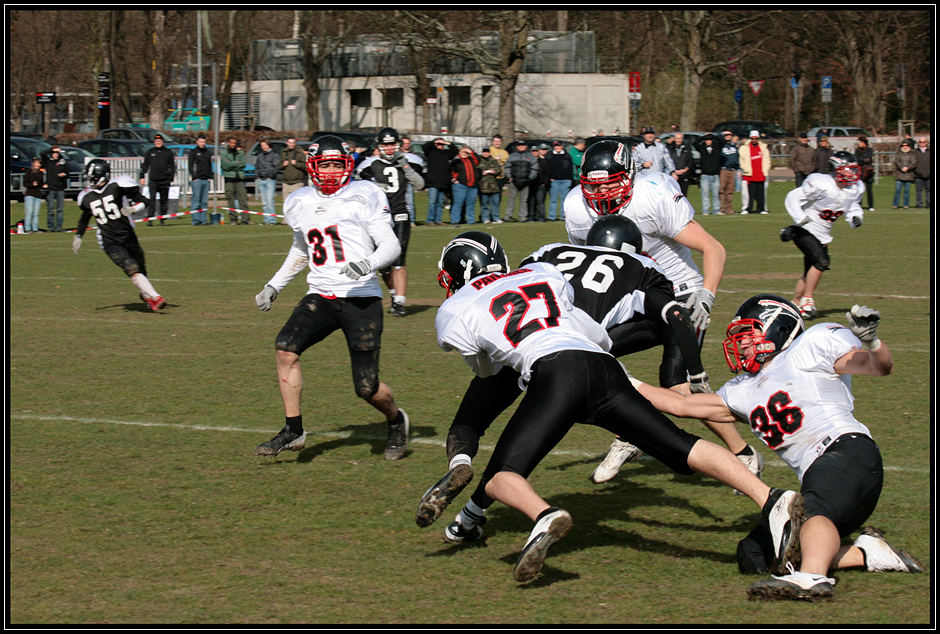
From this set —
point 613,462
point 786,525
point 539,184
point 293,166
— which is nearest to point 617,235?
point 613,462

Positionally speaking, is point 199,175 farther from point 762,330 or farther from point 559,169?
point 762,330

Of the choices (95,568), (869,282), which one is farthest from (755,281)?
(95,568)

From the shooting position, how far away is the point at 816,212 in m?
11.9

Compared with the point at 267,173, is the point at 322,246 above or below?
below

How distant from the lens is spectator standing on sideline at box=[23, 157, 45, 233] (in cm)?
2233

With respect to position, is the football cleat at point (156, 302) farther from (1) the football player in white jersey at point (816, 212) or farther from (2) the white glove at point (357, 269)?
(1) the football player in white jersey at point (816, 212)

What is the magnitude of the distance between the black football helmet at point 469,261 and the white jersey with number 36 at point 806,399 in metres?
1.34

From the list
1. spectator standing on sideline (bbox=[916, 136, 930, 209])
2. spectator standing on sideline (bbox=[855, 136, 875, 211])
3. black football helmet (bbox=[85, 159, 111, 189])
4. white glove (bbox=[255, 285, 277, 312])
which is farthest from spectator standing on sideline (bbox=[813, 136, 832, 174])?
white glove (bbox=[255, 285, 277, 312])

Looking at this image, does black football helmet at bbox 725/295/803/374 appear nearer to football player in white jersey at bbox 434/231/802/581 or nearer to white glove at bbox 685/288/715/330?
white glove at bbox 685/288/715/330

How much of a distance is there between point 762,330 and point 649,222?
1561mm

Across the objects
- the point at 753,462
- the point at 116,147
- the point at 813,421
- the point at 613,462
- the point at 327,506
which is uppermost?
the point at 116,147

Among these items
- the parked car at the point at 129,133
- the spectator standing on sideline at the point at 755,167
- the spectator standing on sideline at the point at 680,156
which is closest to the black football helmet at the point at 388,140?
the spectator standing on sideline at the point at 680,156

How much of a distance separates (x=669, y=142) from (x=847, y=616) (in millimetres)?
20606

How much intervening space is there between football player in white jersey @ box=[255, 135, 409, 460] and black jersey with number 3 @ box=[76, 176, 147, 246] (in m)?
6.57
